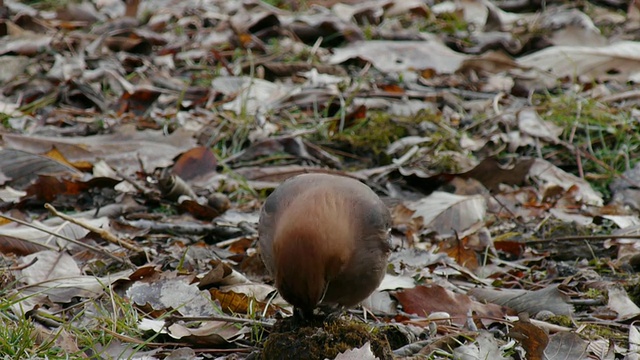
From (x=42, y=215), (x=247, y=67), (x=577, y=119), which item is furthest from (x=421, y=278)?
(x=247, y=67)

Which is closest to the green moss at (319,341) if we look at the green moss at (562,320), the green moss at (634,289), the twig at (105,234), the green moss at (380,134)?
the green moss at (562,320)

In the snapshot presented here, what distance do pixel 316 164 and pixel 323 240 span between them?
284 cm

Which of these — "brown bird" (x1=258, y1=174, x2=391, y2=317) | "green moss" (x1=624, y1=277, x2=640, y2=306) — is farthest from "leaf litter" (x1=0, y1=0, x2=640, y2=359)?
"brown bird" (x1=258, y1=174, x2=391, y2=317)

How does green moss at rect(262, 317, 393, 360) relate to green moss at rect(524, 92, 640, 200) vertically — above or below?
above

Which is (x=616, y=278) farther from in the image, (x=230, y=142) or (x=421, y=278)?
(x=230, y=142)

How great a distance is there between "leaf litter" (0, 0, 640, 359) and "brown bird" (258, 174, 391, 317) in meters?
0.21

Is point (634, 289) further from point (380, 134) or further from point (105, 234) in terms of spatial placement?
point (105, 234)

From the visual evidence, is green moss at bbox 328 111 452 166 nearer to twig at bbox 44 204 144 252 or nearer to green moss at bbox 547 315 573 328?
twig at bbox 44 204 144 252

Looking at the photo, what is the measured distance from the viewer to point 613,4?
368 inches

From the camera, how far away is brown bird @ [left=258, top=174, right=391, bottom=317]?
2.82 metres

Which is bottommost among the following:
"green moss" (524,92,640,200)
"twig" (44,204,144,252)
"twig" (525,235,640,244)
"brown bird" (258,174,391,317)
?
"green moss" (524,92,640,200)

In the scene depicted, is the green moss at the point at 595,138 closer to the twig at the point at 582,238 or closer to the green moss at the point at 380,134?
the green moss at the point at 380,134

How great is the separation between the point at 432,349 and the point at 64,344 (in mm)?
1359

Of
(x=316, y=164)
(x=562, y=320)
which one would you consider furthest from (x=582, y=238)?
(x=316, y=164)
